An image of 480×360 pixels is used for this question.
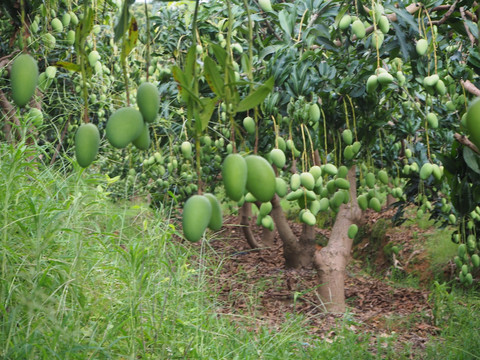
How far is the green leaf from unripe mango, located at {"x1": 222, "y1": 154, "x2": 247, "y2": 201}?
128 cm

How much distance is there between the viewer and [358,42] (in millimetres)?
2029

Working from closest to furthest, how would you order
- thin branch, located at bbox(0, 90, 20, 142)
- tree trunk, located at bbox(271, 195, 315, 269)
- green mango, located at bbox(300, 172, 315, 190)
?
1. green mango, located at bbox(300, 172, 315, 190)
2. thin branch, located at bbox(0, 90, 20, 142)
3. tree trunk, located at bbox(271, 195, 315, 269)

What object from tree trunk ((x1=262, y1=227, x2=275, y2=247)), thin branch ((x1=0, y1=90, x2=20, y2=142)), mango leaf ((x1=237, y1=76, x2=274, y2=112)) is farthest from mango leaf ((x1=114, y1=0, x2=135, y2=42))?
tree trunk ((x1=262, y1=227, x2=275, y2=247))

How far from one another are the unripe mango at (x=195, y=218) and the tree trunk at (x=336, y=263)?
3233 mm

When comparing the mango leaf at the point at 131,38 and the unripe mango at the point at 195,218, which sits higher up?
the mango leaf at the point at 131,38

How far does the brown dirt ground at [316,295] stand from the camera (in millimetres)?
3473

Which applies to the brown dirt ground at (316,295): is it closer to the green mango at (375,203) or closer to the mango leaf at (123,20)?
the green mango at (375,203)

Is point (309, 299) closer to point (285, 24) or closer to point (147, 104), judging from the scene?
point (285, 24)

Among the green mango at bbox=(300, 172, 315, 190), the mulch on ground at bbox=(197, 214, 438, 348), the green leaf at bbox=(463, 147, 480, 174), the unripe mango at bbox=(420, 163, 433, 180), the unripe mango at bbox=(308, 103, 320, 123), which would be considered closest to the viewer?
the green mango at bbox=(300, 172, 315, 190)

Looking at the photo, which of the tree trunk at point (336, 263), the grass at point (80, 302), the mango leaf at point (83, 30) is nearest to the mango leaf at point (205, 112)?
the mango leaf at point (83, 30)

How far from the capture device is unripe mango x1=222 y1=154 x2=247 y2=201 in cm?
55

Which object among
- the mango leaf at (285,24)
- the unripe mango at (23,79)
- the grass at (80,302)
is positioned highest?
the unripe mango at (23,79)

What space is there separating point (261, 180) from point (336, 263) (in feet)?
10.9

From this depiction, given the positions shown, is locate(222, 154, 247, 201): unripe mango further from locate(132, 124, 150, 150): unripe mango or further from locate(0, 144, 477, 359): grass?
locate(0, 144, 477, 359): grass
